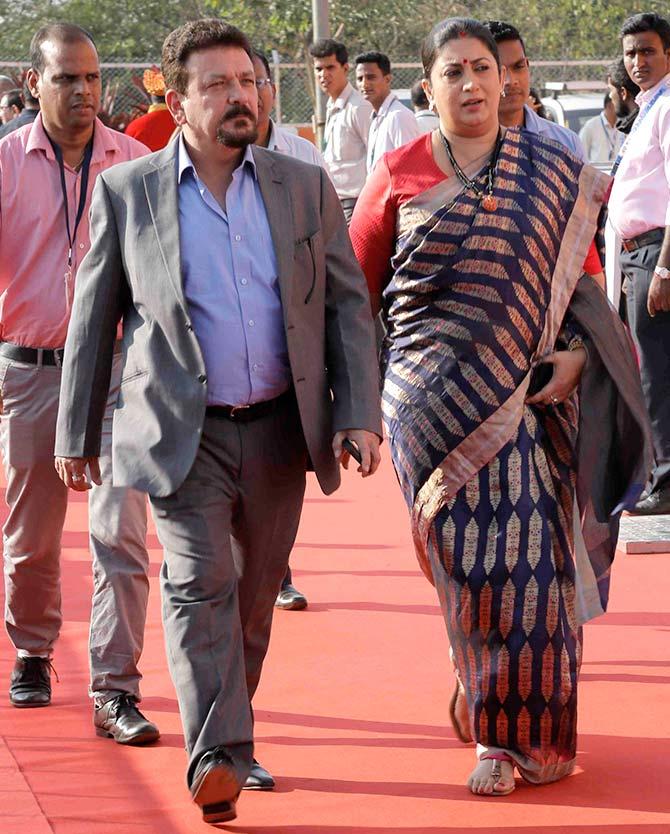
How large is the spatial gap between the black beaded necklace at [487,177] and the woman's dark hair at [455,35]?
24cm

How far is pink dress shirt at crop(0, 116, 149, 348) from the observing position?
5.23m

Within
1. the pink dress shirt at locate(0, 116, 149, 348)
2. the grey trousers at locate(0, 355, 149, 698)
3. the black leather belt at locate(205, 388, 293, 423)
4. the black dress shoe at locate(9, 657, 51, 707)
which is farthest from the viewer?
the black dress shoe at locate(9, 657, 51, 707)

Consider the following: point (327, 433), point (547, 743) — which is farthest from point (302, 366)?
point (547, 743)

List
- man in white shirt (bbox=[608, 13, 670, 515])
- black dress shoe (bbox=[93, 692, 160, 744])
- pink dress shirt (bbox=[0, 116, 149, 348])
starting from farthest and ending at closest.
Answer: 1. man in white shirt (bbox=[608, 13, 670, 515])
2. pink dress shirt (bbox=[0, 116, 149, 348])
3. black dress shoe (bbox=[93, 692, 160, 744])

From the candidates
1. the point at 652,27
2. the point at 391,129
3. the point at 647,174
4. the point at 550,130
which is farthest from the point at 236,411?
the point at 391,129

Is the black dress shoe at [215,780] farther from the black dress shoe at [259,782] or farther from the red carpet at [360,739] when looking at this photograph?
the black dress shoe at [259,782]

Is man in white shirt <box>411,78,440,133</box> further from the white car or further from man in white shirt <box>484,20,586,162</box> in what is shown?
man in white shirt <box>484,20,586,162</box>

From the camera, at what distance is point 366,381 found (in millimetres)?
4320

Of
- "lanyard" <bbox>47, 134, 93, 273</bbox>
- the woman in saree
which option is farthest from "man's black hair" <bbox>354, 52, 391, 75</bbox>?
the woman in saree

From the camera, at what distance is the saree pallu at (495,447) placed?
4.41 metres

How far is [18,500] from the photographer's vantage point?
539cm

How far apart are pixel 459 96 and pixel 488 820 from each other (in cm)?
198

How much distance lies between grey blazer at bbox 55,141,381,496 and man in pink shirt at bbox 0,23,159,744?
700mm

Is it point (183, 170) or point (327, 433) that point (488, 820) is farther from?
point (183, 170)
